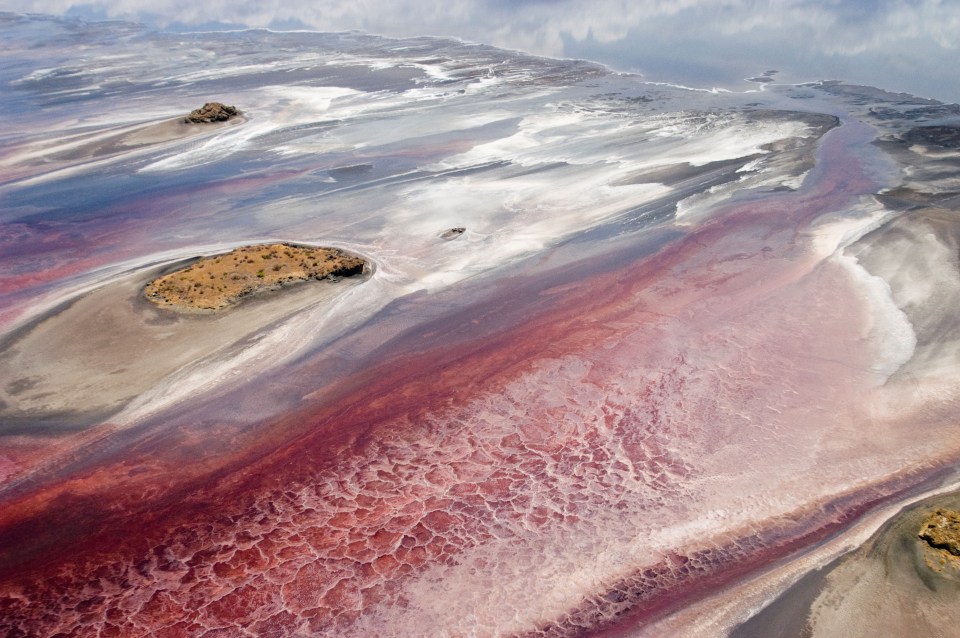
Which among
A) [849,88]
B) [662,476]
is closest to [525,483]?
[662,476]

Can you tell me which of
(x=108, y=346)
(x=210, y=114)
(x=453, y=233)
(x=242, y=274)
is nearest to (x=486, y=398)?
(x=242, y=274)

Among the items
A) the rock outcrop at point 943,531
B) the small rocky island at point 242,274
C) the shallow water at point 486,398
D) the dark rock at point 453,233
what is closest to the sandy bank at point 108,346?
the shallow water at point 486,398

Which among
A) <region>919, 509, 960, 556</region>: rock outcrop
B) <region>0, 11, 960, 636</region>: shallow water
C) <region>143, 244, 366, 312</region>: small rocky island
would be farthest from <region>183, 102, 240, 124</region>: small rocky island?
<region>919, 509, 960, 556</region>: rock outcrop

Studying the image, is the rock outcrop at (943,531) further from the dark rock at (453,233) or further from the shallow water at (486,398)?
the dark rock at (453,233)

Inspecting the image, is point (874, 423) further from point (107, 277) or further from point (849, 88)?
point (849, 88)

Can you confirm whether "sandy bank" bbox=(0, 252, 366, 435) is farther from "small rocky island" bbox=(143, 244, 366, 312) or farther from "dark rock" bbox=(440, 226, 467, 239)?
"dark rock" bbox=(440, 226, 467, 239)

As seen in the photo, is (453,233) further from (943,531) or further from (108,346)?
(943,531)
